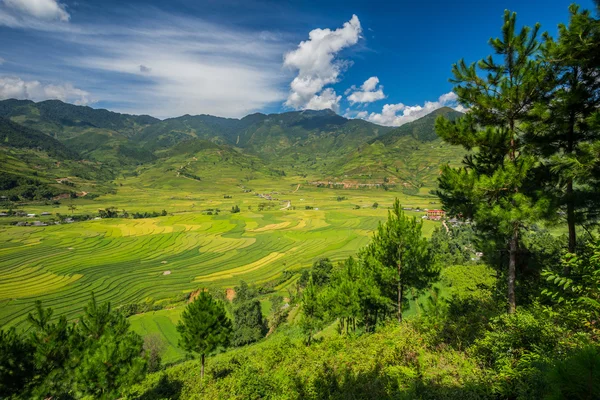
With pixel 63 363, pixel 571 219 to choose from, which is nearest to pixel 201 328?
pixel 63 363

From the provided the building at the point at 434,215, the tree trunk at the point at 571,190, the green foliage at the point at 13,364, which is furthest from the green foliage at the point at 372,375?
the building at the point at 434,215

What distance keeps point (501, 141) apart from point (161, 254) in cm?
8902

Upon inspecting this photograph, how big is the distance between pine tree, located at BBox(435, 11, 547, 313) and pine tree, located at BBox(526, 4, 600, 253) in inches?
20.7

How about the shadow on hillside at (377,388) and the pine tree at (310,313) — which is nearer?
the shadow on hillside at (377,388)

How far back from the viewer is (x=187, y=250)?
85688 millimetres

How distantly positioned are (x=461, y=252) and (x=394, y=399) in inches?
2788

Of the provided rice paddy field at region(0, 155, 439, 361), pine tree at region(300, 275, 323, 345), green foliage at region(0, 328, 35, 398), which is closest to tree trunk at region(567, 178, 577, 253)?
pine tree at region(300, 275, 323, 345)

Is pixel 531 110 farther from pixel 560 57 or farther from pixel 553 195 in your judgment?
pixel 553 195

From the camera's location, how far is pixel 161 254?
82.1 m

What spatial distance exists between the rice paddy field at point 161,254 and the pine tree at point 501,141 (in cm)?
4564

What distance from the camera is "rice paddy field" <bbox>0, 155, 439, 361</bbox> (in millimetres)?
56625

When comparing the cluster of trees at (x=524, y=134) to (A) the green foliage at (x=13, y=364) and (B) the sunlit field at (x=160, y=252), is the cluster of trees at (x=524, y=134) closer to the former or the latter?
(A) the green foliage at (x=13, y=364)

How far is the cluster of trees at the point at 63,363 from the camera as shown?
1503 centimetres

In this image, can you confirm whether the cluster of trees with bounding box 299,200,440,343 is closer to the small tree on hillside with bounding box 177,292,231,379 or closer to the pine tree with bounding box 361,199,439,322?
the pine tree with bounding box 361,199,439,322
